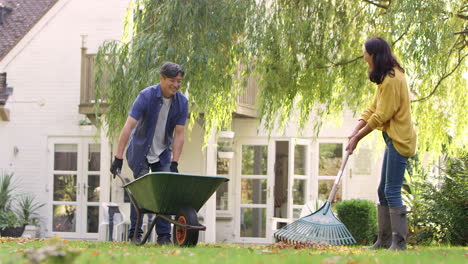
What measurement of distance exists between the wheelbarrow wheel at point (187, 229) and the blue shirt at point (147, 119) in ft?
2.49

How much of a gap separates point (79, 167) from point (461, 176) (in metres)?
10.7

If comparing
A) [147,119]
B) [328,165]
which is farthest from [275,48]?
[328,165]

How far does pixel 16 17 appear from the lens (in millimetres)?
21031

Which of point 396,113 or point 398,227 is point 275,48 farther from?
point 398,227

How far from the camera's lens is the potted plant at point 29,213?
17812 millimetres

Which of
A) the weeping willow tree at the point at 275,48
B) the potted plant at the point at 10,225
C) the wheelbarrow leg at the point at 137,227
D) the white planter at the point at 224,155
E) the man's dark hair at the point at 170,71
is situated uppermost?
the weeping willow tree at the point at 275,48

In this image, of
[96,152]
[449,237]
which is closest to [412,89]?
[449,237]

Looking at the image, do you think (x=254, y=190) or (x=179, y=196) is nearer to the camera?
(x=179, y=196)

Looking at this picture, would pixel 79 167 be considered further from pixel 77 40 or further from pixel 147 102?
pixel 147 102

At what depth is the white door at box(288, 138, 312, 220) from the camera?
699 inches

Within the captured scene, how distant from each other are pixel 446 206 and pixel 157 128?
14.6 feet

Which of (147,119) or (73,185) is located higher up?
(147,119)

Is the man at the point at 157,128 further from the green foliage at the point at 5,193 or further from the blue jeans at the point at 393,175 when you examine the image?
the green foliage at the point at 5,193

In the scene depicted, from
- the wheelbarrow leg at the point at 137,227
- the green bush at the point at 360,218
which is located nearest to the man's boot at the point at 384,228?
the wheelbarrow leg at the point at 137,227
